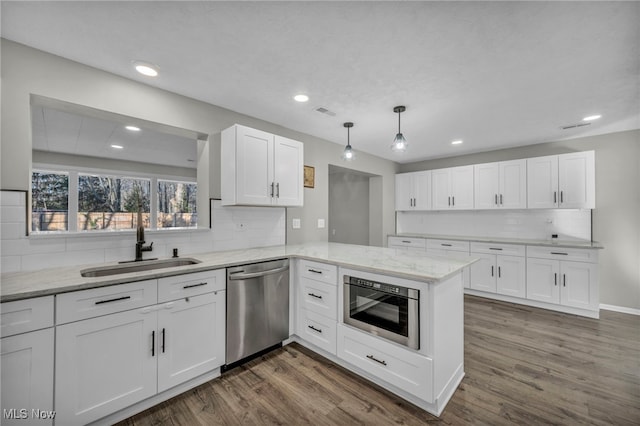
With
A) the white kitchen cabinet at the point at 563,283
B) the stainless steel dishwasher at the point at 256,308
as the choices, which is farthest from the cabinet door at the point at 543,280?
the stainless steel dishwasher at the point at 256,308

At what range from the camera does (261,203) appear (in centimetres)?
274

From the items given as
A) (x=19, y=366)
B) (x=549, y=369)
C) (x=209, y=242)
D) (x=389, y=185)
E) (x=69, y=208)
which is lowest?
(x=549, y=369)

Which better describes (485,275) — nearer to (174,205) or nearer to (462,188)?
(462,188)

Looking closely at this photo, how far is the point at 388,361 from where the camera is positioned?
6.25 feet

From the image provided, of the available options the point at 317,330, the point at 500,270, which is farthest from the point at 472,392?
the point at 500,270

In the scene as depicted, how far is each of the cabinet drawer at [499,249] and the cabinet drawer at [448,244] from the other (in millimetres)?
115

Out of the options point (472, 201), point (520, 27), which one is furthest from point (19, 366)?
point (472, 201)

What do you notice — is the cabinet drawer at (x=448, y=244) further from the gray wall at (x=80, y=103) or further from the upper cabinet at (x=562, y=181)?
the gray wall at (x=80, y=103)

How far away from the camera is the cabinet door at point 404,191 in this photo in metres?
5.27

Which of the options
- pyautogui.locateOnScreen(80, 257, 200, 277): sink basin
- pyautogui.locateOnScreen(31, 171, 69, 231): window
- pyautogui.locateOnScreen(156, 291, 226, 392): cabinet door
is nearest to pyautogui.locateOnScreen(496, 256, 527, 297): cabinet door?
pyautogui.locateOnScreen(156, 291, 226, 392): cabinet door

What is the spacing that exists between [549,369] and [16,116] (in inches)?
179

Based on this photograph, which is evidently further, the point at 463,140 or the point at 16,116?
the point at 463,140

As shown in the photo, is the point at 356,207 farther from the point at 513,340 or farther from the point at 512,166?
the point at 513,340

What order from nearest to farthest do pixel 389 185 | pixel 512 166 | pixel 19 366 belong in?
pixel 19 366 < pixel 512 166 < pixel 389 185
